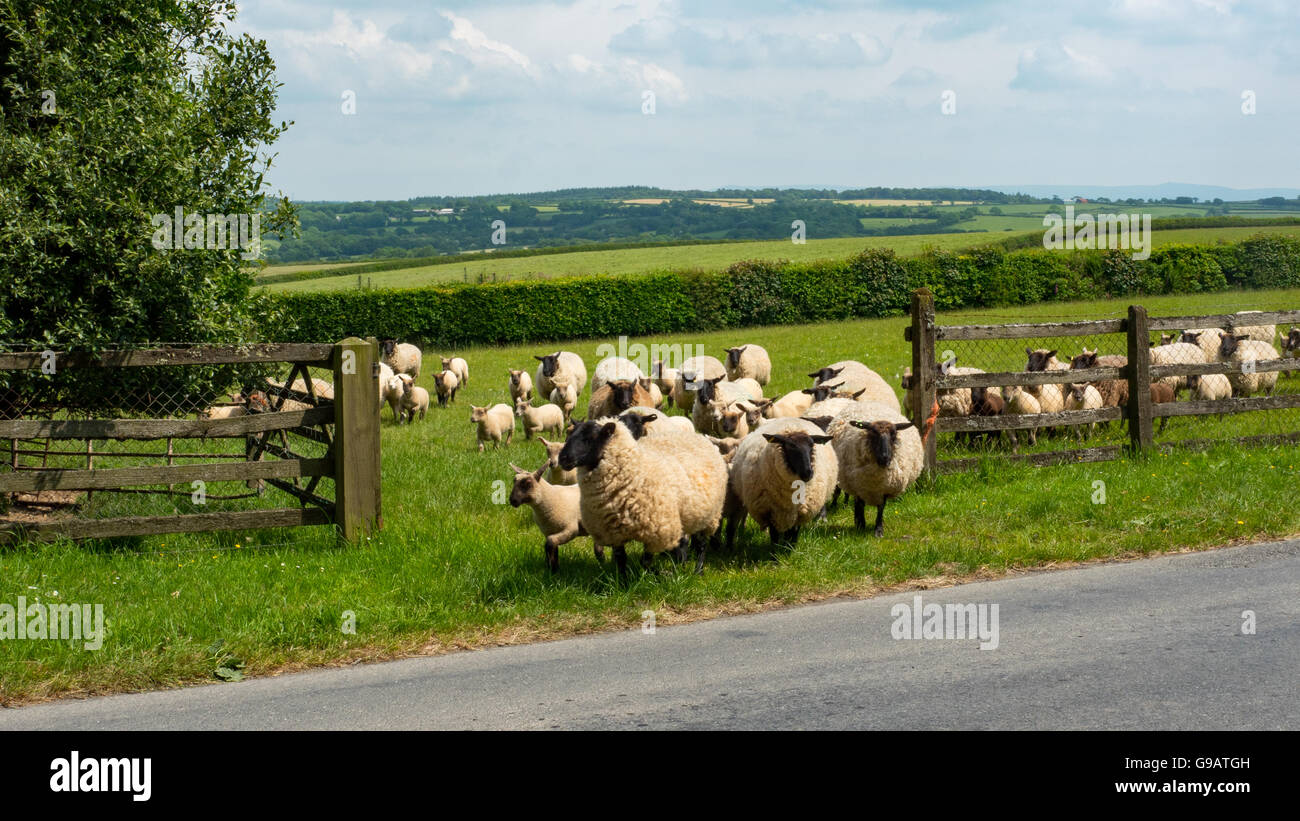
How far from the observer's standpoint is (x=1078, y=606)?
8.41 m

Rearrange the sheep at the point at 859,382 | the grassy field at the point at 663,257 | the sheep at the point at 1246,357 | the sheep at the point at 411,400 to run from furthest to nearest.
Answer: the grassy field at the point at 663,257 → the sheep at the point at 411,400 → the sheep at the point at 1246,357 → the sheep at the point at 859,382

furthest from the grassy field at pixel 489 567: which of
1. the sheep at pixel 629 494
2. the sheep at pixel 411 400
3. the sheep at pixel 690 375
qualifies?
the sheep at pixel 411 400

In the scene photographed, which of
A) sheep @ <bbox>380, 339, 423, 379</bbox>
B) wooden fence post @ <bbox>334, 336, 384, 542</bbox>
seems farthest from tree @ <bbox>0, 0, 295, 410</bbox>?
sheep @ <bbox>380, 339, 423, 379</bbox>

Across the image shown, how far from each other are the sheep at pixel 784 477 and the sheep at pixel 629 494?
76 centimetres

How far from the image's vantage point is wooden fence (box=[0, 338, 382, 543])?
9586mm

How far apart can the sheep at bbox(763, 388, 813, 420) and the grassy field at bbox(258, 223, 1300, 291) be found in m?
42.4

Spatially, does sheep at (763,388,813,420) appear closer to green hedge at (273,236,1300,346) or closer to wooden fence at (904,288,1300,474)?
wooden fence at (904,288,1300,474)

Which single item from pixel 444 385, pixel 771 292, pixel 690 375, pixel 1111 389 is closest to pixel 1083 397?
pixel 1111 389

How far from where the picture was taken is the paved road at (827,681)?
6.15 m

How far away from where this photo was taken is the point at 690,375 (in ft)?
66.4

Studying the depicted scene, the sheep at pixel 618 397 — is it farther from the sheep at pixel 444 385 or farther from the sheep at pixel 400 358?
the sheep at pixel 400 358

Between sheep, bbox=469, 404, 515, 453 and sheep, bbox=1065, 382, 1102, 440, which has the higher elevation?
sheep, bbox=1065, 382, 1102, 440

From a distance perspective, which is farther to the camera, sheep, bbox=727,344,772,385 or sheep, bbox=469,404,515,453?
sheep, bbox=727,344,772,385
